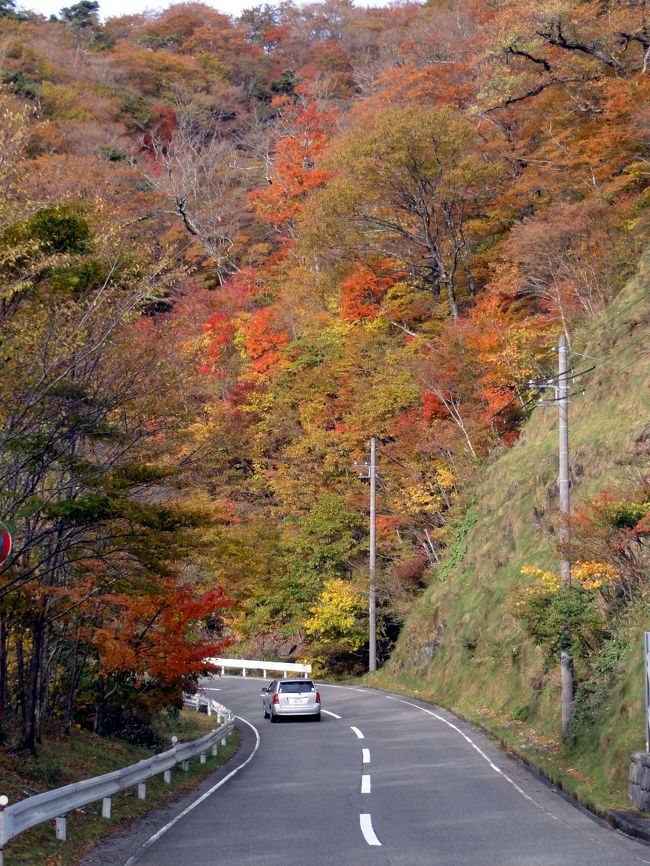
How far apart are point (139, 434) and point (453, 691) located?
18.9m

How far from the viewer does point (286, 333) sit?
5431cm

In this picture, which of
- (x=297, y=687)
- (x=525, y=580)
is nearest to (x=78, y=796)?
(x=297, y=687)

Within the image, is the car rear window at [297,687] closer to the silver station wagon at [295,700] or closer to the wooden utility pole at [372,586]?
the silver station wagon at [295,700]

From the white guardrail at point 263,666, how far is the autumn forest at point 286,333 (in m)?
1.35

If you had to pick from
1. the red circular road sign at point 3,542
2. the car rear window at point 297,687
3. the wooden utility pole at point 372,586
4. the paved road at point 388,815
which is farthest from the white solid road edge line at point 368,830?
the wooden utility pole at point 372,586

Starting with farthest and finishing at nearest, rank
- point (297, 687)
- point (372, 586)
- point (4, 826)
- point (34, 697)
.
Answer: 1. point (372, 586)
2. point (297, 687)
3. point (34, 697)
4. point (4, 826)

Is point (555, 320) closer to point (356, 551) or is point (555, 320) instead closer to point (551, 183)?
point (551, 183)

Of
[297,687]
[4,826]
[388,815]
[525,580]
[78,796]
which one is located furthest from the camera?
[297,687]

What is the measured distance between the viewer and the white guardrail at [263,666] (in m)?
43.6

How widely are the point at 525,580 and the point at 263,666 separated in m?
21.1

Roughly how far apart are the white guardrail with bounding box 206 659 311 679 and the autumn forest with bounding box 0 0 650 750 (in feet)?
4.44

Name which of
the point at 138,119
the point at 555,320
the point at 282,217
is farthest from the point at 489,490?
the point at 138,119

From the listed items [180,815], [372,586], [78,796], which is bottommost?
[180,815]

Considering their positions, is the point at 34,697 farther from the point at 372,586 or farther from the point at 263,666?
the point at 263,666
